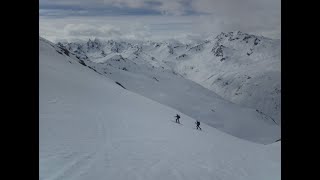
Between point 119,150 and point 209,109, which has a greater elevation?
point 119,150

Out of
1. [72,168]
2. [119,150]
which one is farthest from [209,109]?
[72,168]

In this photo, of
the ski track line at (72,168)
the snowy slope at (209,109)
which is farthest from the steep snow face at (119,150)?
the snowy slope at (209,109)

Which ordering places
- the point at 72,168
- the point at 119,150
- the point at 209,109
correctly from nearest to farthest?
the point at 72,168 < the point at 119,150 < the point at 209,109

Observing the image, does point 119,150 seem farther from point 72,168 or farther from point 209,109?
point 209,109

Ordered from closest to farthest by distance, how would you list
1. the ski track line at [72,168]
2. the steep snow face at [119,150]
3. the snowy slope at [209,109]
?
the ski track line at [72,168] → the steep snow face at [119,150] → the snowy slope at [209,109]

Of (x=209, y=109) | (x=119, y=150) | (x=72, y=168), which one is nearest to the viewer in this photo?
(x=72, y=168)

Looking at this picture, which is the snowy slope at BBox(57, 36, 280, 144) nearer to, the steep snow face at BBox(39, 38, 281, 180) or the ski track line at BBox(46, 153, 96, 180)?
the steep snow face at BBox(39, 38, 281, 180)

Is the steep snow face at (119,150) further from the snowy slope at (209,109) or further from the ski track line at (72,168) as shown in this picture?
the snowy slope at (209,109)

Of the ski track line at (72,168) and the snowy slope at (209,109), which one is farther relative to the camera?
the snowy slope at (209,109)

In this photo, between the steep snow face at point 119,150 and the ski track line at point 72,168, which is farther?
the steep snow face at point 119,150

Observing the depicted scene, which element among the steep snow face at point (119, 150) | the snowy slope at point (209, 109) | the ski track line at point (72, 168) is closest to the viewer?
the ski track line at point (72, 168)
